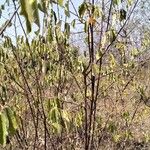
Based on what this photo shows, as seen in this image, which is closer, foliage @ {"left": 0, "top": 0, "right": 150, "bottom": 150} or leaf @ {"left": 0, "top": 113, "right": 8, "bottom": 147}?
leaf @ {"left": 0, "top": 113, "right": 8, "bottom": 147}

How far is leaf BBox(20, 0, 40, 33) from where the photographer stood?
3.06 feet

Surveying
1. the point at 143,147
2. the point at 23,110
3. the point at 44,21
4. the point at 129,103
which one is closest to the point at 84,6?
the point at 44,21

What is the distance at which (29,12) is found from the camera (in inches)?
37.4

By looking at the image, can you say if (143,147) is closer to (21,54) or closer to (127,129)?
(127,129)

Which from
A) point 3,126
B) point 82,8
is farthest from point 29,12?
point 82,8

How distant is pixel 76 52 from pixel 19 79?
0.63 metres

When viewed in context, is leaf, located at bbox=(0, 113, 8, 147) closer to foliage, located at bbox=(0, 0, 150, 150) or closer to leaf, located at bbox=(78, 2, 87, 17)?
foliage, located at bbox=(0, 0, 150, 150)

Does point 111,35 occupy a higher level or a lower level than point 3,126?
higher

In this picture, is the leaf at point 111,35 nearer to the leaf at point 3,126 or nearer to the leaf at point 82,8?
the leaf at point 82,8

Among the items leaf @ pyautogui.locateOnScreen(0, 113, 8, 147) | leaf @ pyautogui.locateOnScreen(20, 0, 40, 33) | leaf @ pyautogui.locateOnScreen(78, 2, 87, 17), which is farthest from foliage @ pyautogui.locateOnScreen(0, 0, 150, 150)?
leaf @ pyautogui.locateOnScreen(20, 0, 40, 33)

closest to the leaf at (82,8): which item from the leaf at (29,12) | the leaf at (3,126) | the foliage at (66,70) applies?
the foliage at (66,70)

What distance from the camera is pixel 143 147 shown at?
7734mm

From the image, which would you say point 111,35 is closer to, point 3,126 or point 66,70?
point 66,70

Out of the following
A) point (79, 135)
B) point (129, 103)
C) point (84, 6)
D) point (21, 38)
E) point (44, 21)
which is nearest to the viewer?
point (84, 6)
